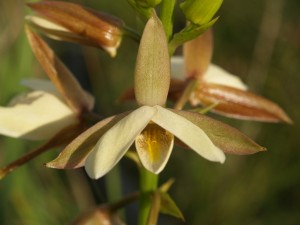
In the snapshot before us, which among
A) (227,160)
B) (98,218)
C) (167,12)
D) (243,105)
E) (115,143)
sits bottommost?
(227,160)

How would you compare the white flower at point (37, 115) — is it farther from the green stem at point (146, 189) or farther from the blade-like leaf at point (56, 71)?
the green stem at point (146, 189)

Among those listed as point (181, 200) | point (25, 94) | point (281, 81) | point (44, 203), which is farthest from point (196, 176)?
point (25, 94)

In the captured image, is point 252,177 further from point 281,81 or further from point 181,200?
point 281,81

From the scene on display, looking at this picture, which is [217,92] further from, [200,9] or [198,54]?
[200,9]

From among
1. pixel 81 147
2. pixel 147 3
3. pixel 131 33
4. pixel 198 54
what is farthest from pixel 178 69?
pixel 81 147

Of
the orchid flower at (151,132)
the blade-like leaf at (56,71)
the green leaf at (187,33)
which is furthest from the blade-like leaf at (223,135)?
the blade-like leaf at (56,71)
